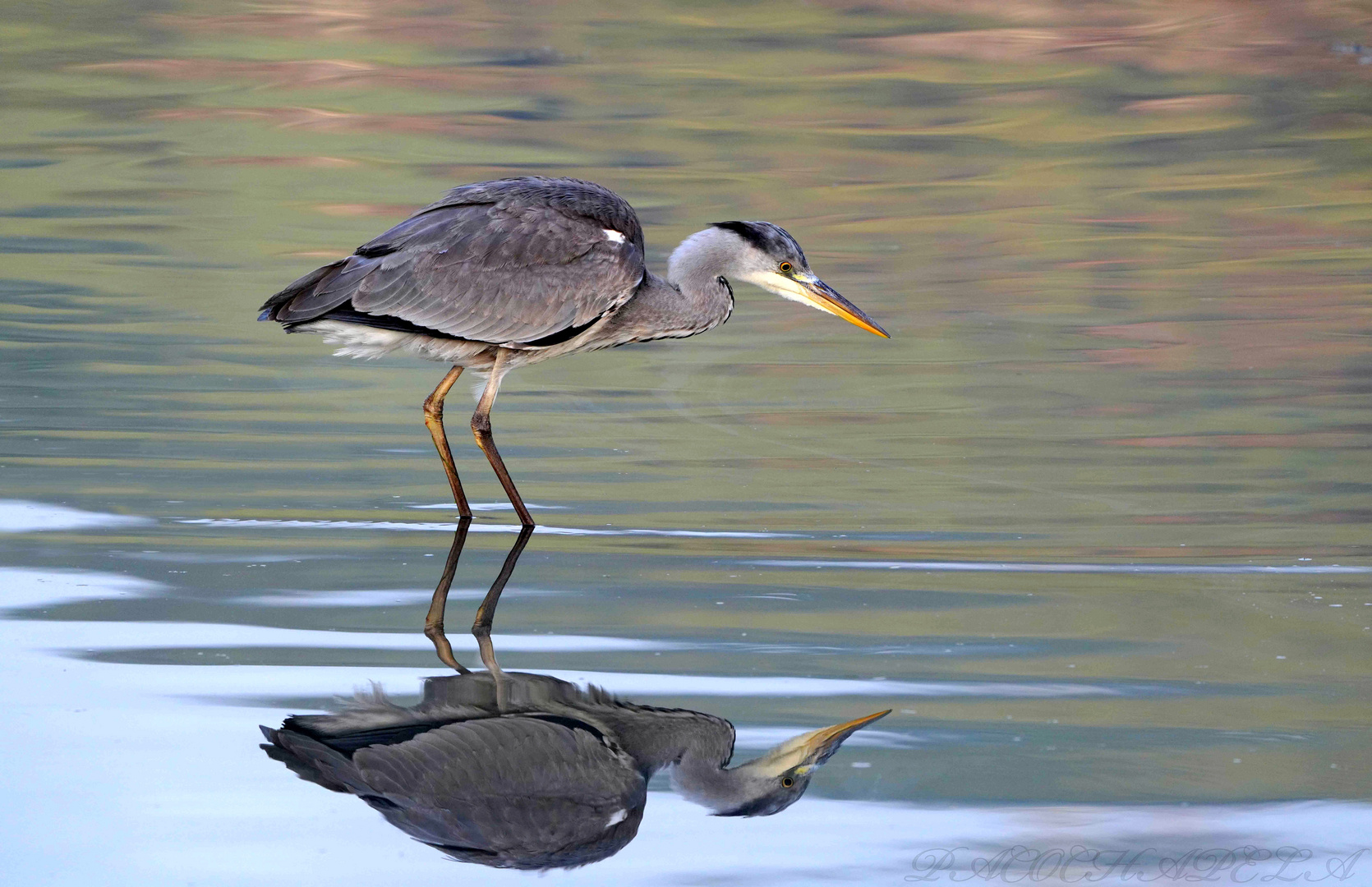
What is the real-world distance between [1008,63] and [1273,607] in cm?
1376

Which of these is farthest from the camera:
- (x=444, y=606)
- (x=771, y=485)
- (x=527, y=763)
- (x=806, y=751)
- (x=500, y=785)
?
(x=771, y=485)

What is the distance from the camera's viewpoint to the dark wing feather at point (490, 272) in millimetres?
6945

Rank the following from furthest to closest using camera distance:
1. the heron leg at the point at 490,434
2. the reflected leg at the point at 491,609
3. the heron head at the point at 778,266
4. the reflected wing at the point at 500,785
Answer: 1. the heron head at the point at 778,266
2. the heron leg at the point at 490,434
3. the reflected leg at the point at 491,609
4. the reflected wing at the point at 500,785

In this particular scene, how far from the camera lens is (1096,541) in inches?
256

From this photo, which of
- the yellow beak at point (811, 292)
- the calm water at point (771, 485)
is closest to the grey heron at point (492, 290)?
the yellow beak at point (811, 292)

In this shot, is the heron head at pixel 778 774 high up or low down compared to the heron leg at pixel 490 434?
up

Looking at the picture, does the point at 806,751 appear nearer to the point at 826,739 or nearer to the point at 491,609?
the point at 826,739

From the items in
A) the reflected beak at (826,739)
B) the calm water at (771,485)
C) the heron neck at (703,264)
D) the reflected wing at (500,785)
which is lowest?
the calm water at (771,485)

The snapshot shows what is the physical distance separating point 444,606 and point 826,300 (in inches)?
103

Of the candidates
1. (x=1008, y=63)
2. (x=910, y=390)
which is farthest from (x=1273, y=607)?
(x=1008, y=63)

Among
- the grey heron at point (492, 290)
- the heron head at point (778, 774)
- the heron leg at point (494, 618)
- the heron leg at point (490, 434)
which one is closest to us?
the heron head at point (778, 774)

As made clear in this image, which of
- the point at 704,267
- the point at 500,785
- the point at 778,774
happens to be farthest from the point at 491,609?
the point at 704,267

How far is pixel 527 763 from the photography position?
447 centimetres

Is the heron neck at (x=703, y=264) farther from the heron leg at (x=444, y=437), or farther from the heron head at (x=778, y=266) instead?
the heron leg at (x=444, y=437)
